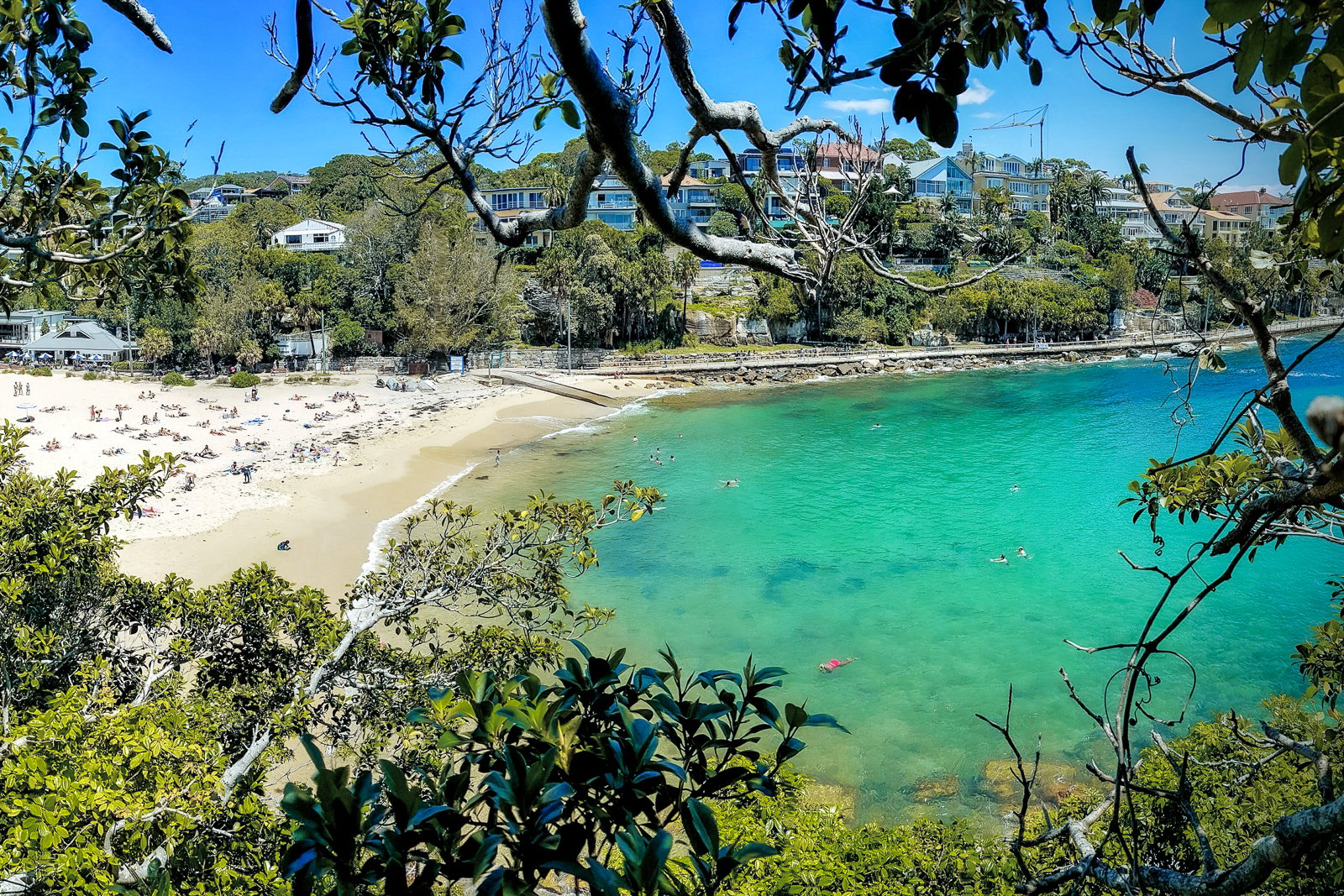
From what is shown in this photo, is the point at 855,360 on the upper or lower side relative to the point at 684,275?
lower

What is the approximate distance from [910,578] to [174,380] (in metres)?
36.5

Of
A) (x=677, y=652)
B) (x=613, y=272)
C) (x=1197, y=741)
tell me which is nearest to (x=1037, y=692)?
(x=677, y=652)

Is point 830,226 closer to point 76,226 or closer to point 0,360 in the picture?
point 76,226

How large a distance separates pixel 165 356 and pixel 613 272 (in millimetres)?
25651

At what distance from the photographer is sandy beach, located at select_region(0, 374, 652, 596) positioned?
62.3ft

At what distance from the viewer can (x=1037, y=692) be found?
1397 centimetres

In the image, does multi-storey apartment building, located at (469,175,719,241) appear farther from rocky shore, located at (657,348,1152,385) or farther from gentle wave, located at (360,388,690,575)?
gentle wave, located at (360,388,690,575)

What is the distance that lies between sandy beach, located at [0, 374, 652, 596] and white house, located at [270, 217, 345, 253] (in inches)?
692

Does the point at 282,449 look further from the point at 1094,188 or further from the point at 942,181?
the point at 1094,188

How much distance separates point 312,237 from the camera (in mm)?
59906

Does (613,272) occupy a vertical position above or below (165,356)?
above

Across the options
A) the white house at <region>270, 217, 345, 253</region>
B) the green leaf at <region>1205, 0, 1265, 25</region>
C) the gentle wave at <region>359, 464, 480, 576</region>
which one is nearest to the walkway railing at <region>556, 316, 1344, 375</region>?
the white house at <region>270, 217, 345, 253</region>

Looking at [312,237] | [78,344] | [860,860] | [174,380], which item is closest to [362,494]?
[860,860]

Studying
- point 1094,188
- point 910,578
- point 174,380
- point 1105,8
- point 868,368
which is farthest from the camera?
point 1094,188
